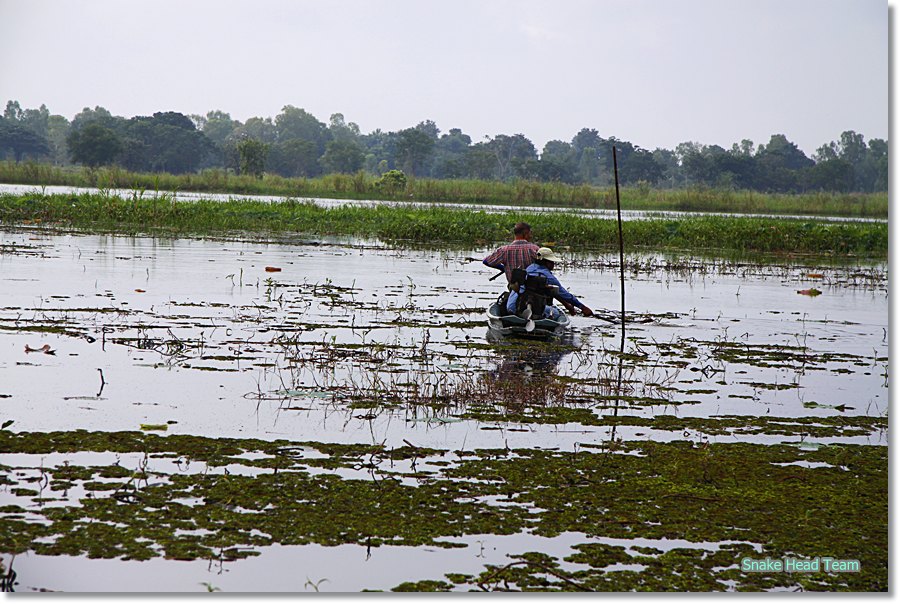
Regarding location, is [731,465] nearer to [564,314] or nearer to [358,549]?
[358,549]

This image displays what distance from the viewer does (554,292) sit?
1111 centimetres

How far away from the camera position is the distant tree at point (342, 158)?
85.9 metres

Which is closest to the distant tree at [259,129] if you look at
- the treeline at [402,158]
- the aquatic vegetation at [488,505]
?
the treeline at [402,158]

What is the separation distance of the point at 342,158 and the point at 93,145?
76.4 feet

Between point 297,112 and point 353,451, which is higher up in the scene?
point 297,112

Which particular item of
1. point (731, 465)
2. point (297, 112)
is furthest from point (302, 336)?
point (297, 112)

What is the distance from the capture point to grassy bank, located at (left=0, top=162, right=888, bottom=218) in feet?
150

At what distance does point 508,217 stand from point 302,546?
2430 cm

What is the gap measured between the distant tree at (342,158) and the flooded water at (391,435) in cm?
7272

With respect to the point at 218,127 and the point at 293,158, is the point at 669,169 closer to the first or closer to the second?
Answer: the point at 293,158

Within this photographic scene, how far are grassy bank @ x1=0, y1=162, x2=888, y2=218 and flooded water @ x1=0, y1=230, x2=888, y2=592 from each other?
105ft

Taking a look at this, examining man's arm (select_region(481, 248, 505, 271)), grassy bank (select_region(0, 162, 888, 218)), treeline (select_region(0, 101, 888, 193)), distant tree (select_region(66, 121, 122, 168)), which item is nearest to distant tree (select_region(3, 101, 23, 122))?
treeline (select_region(0, 101, 888, 193))

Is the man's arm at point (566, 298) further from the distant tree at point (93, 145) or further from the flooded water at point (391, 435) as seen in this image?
the distant tree at point (93, 145)

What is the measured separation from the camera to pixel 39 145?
3142 inches
